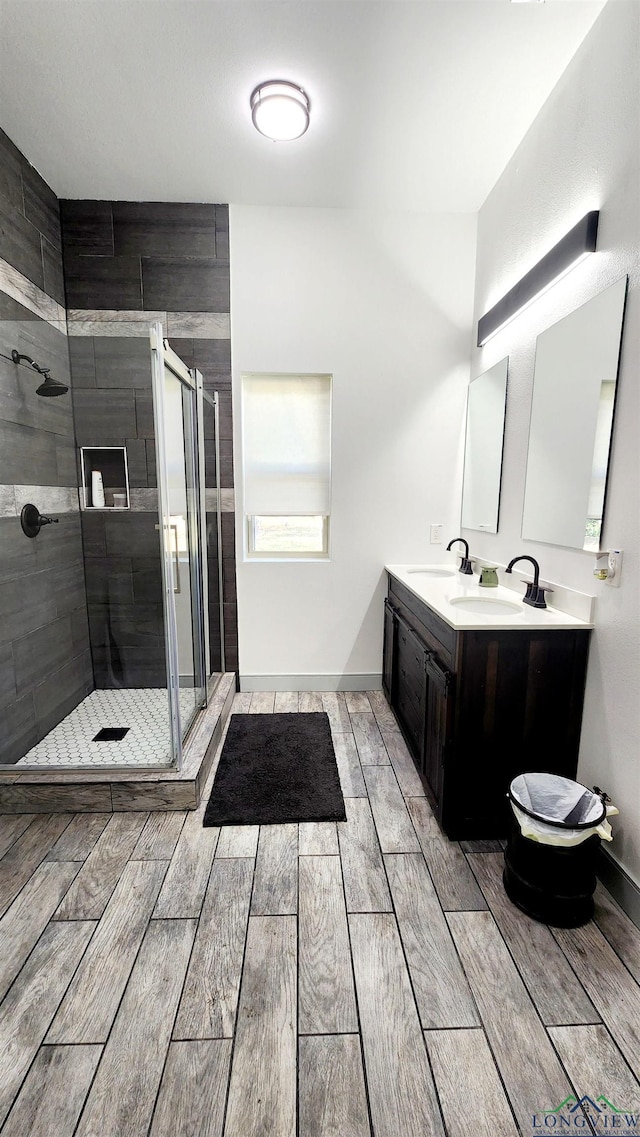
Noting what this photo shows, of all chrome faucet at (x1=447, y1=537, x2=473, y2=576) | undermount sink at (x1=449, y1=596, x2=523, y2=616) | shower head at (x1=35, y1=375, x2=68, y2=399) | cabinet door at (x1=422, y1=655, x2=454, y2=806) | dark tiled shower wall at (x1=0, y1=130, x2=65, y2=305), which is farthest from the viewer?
chrome faucet at (x1=447, y1=537, x2=473, y2=576)

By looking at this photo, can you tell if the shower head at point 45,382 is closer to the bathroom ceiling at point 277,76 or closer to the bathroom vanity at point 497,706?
the bathroom ceiling at point 277,76

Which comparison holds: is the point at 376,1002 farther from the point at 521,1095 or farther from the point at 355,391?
the point at 355,391

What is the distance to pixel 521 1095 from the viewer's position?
1.12 meters

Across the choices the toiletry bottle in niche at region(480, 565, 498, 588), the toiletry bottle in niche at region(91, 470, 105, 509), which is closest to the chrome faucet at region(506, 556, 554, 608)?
the toiletry bottle in niche at region(480, 565, 498, 588)

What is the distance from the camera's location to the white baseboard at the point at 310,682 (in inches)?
132

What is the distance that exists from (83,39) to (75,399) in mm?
1486

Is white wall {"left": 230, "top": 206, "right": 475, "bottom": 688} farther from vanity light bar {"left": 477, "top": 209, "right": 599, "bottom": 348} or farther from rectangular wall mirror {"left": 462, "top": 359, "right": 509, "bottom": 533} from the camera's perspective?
vanity light bar {"left": 477, "top": 209, "right": 599, "bottom": 348}

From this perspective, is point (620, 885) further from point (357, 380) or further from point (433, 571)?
point (357, 380)

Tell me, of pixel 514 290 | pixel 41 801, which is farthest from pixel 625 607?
pixel 41 801

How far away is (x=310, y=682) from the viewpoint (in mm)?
3387

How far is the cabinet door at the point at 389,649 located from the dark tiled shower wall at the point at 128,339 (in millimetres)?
1156

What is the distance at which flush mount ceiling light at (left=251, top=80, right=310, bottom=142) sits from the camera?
2.09 m

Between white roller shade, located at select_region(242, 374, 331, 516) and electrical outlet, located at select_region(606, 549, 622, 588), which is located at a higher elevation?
white roller shade, located at select_region(242, 374, 331, 516)

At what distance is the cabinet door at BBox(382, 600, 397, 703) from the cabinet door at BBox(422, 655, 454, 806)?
0.83 m
